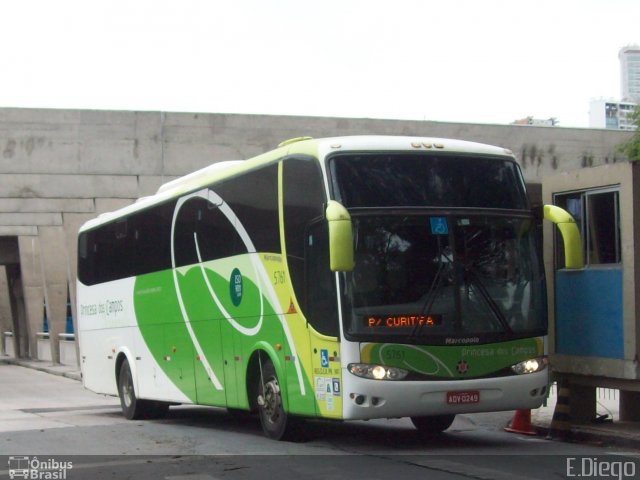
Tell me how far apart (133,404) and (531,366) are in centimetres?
873

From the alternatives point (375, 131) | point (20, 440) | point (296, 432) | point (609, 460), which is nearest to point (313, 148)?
point (296, 432)

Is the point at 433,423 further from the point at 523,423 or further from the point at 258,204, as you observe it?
the point at 258,204

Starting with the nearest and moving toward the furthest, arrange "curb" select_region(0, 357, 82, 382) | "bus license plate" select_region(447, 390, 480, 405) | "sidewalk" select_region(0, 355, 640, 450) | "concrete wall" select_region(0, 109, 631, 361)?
"bus license plate" select_region(447, 390, 480, 405), "sidewalk" select_region(0, 355, 640, 450), "concrete wall" select_region(0, 109, 631, 361), "curb" select_region(0, 357, 82, 382)

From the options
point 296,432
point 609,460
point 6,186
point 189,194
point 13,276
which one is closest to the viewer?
point 609,460

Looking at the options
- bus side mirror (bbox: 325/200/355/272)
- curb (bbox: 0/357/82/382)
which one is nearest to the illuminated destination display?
bus side mirror (bbox: 325/200/355/272)

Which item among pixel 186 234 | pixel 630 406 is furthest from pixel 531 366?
pixel 186 234

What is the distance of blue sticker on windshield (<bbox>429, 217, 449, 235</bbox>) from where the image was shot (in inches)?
460

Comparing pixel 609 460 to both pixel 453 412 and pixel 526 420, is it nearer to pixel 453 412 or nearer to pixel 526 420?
pixel 453 412

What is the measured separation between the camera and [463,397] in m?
11.6

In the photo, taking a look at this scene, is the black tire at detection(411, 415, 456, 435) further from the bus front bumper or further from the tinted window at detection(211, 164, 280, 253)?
the tinted window at detection(211, 164, 280, 253)

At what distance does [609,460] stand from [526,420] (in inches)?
128

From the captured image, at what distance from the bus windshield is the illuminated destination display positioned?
0.01 metres

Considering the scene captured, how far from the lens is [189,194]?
52.0 feet

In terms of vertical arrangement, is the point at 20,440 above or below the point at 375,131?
below
